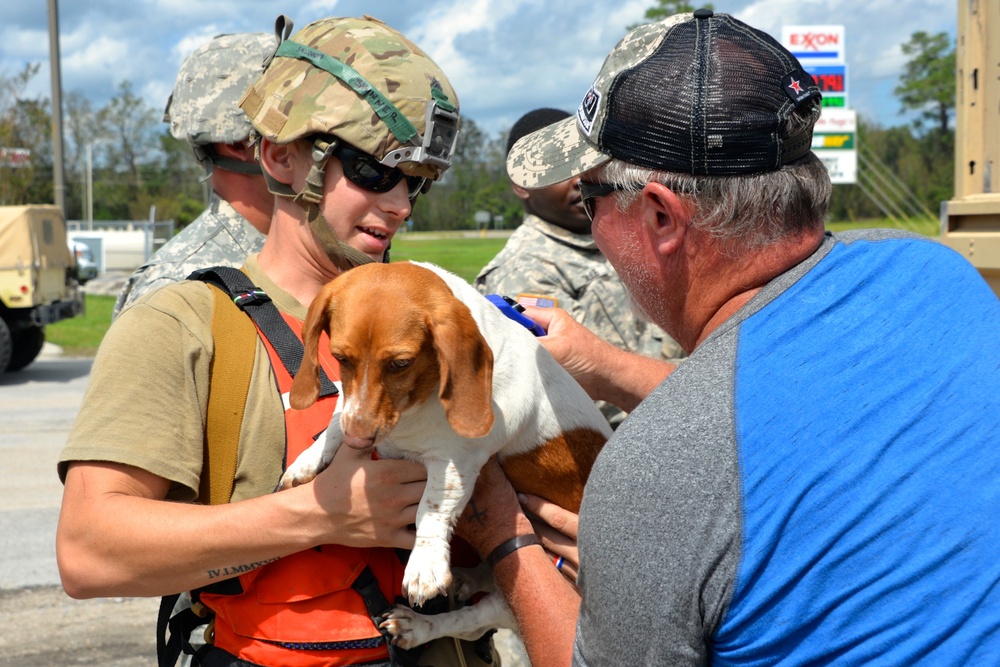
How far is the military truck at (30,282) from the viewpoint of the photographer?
14633 millimetres

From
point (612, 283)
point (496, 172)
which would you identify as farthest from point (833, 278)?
point (496, 172)

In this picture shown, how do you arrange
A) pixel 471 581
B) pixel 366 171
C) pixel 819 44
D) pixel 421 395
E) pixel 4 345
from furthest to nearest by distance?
pixel 4 345 → pixel 819 44 → pixel 471 581 → pixel 366 171 → pixel 421 395

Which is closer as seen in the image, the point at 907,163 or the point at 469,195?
the point at 907,163

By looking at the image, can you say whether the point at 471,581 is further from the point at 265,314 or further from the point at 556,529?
the point at 265,314

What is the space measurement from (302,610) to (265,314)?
73cm

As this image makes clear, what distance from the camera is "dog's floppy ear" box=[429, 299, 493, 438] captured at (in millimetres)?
2234

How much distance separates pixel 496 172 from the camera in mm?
85062

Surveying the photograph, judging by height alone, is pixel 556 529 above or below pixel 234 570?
below

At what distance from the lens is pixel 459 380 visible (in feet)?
7.39

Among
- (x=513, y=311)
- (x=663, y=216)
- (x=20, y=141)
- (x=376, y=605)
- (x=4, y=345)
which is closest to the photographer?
(x=663, y=216)

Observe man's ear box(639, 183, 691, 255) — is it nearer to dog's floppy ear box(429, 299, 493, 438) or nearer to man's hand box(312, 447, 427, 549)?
dog's floppy ear box(429, 299, 493, 438)

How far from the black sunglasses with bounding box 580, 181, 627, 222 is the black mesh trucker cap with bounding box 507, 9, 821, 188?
2.4 inches

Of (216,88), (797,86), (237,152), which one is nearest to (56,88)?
(216,88)

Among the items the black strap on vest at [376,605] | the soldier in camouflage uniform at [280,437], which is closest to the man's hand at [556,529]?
the soldier in camouflage uniform at [280,437]
